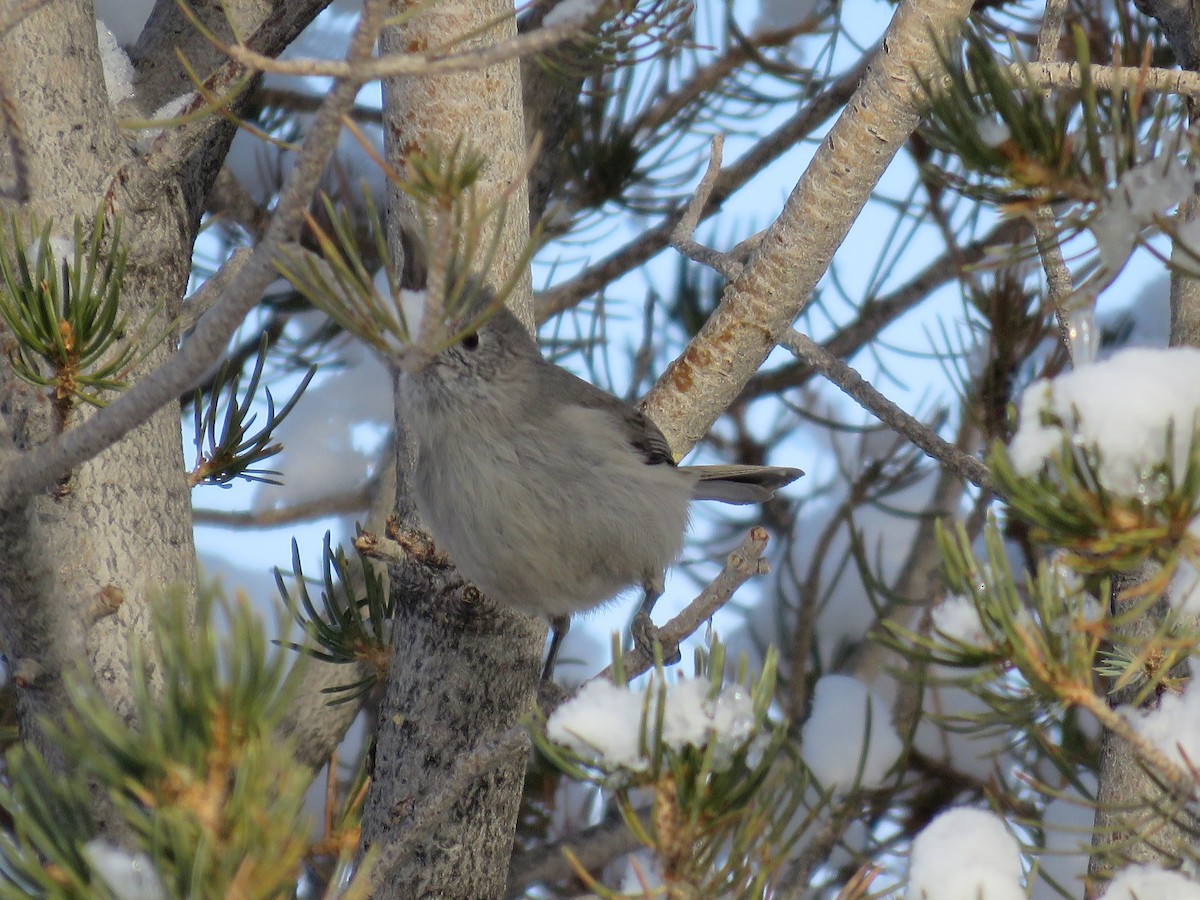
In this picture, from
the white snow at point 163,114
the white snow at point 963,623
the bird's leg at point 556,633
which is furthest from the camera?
the bird's leg at point 556,633

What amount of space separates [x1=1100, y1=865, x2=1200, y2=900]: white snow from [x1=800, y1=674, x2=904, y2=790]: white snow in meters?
0.58

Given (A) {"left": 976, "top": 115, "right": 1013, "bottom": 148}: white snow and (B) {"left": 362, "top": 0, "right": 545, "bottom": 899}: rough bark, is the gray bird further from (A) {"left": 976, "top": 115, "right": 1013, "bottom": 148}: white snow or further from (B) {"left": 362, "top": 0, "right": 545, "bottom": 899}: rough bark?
(A) {"left": 976, "top": 115, "right": 1013, "bottom": 148}: white snow

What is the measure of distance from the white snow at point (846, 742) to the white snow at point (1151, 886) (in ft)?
1.91

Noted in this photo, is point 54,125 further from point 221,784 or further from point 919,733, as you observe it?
point 919,733

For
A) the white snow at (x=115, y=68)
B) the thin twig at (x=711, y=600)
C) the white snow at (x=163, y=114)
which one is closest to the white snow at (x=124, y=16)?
the white snow at (x=115, y=68)

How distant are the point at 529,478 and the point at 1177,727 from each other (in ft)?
3.11

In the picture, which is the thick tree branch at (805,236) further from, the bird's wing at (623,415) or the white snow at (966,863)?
the white snow at (966,863)

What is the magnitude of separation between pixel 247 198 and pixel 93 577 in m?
1.29

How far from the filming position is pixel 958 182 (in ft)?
2.87

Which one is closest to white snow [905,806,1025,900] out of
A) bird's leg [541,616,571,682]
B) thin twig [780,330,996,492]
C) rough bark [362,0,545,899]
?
thin twig [780,330,996,492]

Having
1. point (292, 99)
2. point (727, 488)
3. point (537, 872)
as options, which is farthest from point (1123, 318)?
point (292, 99)

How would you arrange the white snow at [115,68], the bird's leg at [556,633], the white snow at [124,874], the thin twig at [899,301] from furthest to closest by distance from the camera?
the thin twig at [899,301], the bird's leg at [556,633], the white snow at [115,68], the white snow at [124,874]

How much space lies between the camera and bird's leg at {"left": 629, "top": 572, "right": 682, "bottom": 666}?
42.5 inches

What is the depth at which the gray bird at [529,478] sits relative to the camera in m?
1.60
